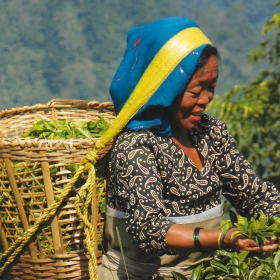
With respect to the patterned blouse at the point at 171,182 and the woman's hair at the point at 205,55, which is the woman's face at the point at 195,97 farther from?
the patterned blouse at the point at 171,182

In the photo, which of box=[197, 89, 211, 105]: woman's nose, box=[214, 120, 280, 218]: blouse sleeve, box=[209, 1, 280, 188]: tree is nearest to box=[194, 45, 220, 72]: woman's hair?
box=[197, 89, 211, 105]: woman's nose

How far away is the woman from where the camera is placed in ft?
9.95

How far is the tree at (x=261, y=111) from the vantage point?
7.56 m

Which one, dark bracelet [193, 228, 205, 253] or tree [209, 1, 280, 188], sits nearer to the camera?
dark bracelet [193, 228, 205, 253]

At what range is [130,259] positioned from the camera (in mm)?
3324

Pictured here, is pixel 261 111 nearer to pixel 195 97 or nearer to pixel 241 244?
pixel 195 97

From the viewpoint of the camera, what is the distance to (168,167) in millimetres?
3207

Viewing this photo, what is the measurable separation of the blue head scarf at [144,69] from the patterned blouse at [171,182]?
7 centimetres

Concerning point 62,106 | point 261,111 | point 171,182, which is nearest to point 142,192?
point 171,182

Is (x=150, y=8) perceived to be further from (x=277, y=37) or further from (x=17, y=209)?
(x=17, y=209)

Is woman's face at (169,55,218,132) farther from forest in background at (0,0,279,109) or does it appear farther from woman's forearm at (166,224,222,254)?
forest in background at (0,0,279,109)

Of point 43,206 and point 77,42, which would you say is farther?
point 77,42

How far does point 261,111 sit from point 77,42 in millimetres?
73804

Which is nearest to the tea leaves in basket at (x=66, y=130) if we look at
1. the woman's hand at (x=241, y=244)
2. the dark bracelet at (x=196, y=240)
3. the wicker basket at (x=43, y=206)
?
the wicker basket at (x=43, y=206)
